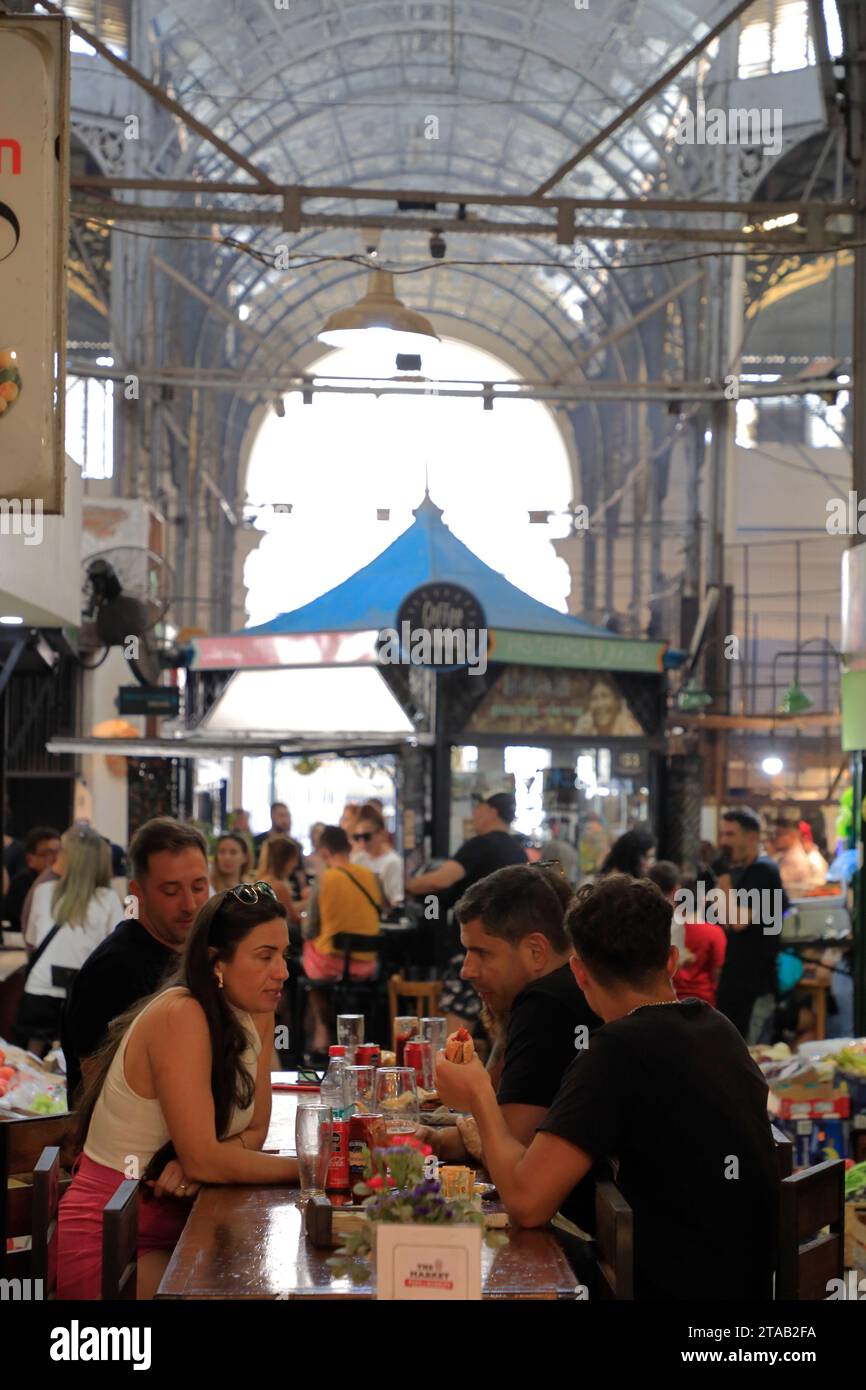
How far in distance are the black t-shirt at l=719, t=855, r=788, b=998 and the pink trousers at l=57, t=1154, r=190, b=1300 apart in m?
4.54

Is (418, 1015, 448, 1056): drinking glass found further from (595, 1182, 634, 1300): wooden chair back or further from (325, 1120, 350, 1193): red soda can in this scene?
(595, 1182, 634, 1300): wooden chair back

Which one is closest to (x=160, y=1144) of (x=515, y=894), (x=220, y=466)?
(x=515, y=894)

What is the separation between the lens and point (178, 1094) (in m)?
3.39

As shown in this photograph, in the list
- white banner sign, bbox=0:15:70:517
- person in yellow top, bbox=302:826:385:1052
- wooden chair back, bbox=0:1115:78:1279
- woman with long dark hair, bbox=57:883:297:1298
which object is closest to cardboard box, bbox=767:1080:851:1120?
person in yellow top, bbox=302:826:385:1052

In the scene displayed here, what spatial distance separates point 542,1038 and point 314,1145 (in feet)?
1.85

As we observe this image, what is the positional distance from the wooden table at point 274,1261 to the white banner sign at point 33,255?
4.88 ft

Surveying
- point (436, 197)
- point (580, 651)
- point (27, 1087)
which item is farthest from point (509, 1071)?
point (580, 651)

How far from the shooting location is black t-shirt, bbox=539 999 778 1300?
2.94 metres

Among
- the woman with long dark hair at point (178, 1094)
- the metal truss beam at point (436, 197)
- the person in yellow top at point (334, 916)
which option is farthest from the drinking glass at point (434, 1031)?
the metal truss beam at point (436, 197)

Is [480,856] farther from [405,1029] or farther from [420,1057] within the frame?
[420,1057]
